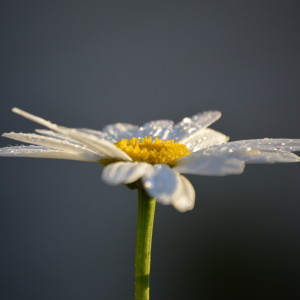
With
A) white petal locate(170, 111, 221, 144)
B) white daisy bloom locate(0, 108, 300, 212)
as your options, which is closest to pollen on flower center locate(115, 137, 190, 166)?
white daisy bloom locate(0, 108, 300, 212)

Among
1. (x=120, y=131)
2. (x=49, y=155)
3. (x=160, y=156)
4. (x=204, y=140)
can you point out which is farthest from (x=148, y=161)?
(x=120, y=131)

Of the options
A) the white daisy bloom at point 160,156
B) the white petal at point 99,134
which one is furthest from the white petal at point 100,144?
the white petal at point 99,134

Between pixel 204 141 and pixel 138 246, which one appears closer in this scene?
pixel 138 246

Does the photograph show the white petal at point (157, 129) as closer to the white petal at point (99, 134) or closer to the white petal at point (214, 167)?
the white petal at point (99, 134)

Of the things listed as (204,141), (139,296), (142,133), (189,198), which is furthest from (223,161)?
(142,133)

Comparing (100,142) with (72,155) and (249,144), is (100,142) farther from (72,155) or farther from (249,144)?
(249,144)

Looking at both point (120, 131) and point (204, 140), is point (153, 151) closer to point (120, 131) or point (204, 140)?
point (204, 140)
